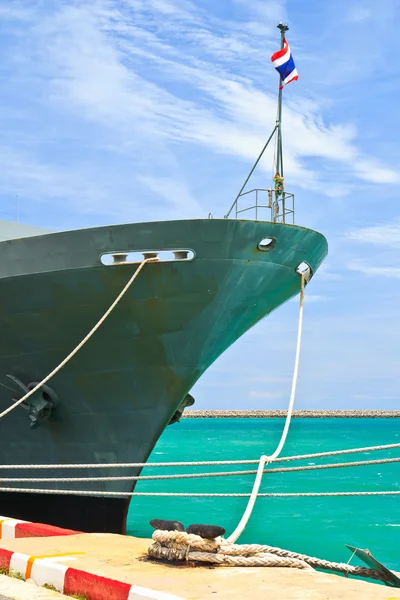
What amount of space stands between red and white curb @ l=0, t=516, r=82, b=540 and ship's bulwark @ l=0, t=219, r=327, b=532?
3.21 metres

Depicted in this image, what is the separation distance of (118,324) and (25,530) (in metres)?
3.46

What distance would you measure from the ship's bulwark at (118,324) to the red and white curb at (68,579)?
434 cm

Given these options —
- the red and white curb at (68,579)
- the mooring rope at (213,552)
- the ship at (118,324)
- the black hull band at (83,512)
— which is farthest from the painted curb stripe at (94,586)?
the black hull band at (83,512)

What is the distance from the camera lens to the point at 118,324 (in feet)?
30.4

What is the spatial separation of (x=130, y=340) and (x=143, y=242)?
4.34ft

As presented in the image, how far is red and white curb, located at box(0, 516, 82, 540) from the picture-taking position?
6.20 metres

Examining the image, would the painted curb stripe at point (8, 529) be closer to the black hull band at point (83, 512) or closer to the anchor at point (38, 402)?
the anchor at point (38, 402)

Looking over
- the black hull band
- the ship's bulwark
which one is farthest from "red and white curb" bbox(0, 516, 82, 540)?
the black hull band

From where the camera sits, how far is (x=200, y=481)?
100.0 feet

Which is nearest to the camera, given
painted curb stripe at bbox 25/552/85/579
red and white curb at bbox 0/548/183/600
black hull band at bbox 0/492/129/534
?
red and white curb at bbox 0/548/183/600

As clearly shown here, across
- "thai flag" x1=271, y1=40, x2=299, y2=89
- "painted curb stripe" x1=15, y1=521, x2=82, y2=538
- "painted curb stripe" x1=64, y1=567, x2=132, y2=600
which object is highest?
"thai flag" x1=271, y1=40, x2=299, y2=89

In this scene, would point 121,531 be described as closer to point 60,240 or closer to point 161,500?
point 60,240

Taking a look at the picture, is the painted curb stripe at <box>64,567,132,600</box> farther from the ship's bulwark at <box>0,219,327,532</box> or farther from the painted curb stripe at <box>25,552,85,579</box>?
the ship's bulwark at <box>0,219,327,532</box>

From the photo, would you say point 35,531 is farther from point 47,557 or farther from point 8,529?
point 47,557
